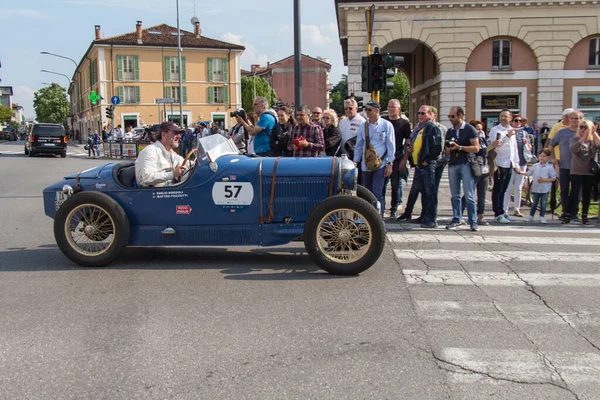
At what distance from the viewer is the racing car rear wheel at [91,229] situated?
20.6 feet

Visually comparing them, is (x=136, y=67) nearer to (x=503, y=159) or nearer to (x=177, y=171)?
(x=503, y=159)

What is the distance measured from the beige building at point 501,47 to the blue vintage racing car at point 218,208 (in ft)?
80.5

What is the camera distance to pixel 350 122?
32.0 feet

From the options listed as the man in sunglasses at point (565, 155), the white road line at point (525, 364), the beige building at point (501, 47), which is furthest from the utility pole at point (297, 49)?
the beige building at point (501, 47)

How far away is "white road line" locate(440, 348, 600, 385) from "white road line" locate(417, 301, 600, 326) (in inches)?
27.0

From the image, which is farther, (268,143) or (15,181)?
(15,181)

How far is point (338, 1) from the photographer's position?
3034 centimetres

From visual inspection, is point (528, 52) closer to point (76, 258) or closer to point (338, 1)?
point (338, 1)

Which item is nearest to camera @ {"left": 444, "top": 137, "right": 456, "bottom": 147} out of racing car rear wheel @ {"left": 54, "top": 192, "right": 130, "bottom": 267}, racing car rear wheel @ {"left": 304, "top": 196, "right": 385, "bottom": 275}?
racing car rear wheel @ {"left": 304, "top": 196, "right": 385, "bottom": 275}

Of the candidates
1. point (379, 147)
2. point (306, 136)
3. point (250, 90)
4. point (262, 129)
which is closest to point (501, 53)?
point (379, 147)

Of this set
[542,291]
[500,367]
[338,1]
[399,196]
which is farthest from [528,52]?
[500,367]

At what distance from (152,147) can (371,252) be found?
2.80 metres

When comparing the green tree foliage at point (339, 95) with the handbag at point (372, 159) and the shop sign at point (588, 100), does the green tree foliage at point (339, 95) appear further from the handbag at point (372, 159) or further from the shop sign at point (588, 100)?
the handbag at point (372, 159)

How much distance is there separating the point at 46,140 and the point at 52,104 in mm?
101844
